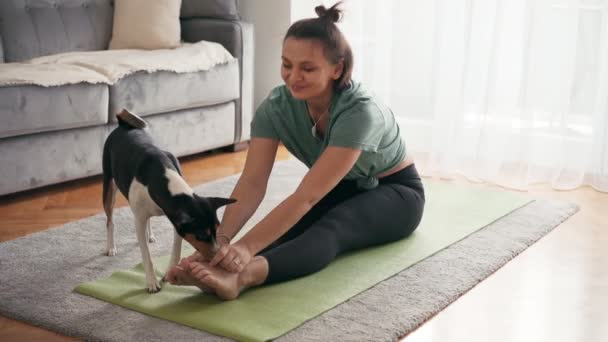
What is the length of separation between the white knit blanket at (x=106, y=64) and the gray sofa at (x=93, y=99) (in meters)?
0.03

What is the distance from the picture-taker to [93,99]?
3.01 m

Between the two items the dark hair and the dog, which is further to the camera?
the dark hair

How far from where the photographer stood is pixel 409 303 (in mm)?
1958

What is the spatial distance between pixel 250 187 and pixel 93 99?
43.8 inches

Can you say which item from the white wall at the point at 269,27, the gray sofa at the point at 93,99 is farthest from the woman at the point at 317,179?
the white wall at the point at 269,27

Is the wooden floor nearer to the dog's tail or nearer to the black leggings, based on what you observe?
the black leggings

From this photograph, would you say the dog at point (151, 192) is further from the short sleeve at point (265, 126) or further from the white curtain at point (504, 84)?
the white curtain at point (504, 84)

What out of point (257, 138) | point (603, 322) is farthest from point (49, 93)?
point (603, 322)

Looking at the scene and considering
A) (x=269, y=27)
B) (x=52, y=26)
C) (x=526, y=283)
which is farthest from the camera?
(x=269, y=27)

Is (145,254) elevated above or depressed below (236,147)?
above

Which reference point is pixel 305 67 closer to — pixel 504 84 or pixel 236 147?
pixel 504 84

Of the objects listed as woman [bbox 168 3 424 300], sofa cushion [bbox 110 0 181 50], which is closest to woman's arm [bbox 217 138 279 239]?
woman [bbox 168 3 424 300]

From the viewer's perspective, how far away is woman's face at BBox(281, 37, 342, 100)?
2.00 metres

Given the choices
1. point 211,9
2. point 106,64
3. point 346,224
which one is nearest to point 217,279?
point 346,224
